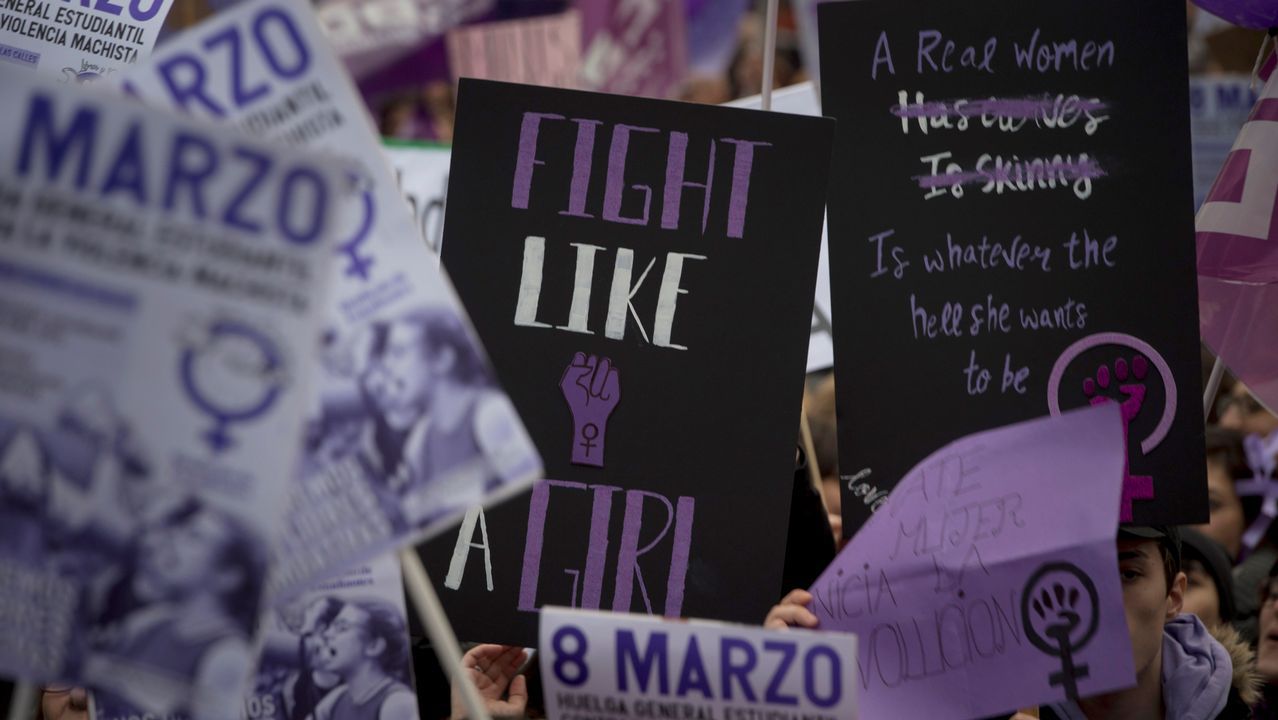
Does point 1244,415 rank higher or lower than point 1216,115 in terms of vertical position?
lower

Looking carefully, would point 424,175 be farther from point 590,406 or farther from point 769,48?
point 590,406

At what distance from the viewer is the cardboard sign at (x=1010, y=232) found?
8.50 ft

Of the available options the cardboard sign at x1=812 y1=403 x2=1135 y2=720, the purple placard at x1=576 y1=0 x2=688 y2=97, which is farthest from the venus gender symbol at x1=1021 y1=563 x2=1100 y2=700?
the purple placard at x1=576 y1=0 x2=688 y2=97

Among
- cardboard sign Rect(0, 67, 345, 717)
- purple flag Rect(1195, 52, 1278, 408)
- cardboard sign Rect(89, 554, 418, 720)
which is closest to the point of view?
cardboard sign Rect(0, 67, 345, 717)

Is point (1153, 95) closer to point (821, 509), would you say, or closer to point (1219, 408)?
point (821, 509)

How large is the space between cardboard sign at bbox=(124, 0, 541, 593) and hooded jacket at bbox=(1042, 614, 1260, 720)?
1.40 metres

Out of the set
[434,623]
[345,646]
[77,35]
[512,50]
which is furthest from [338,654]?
[512,50]

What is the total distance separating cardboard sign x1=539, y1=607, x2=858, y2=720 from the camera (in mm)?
1929

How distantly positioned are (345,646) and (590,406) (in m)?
0.61

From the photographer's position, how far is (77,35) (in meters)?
2.60

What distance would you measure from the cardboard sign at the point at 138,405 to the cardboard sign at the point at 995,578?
1031 mm

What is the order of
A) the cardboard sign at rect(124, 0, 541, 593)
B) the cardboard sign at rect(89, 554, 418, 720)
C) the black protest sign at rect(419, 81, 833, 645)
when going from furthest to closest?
the black protest sign at rect(419, 81, 833, 645), the cardboard sign at rect(89, 554, 418, 720), the cardboard sign at rect(124, 0, 541, 593)

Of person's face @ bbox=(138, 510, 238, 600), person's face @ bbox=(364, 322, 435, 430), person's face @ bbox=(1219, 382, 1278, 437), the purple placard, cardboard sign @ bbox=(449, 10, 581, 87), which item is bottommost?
person's face @ bbox=(138, 510, 238, 600)

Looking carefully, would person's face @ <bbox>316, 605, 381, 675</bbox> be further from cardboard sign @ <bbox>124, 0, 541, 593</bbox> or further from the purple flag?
the purple flag
